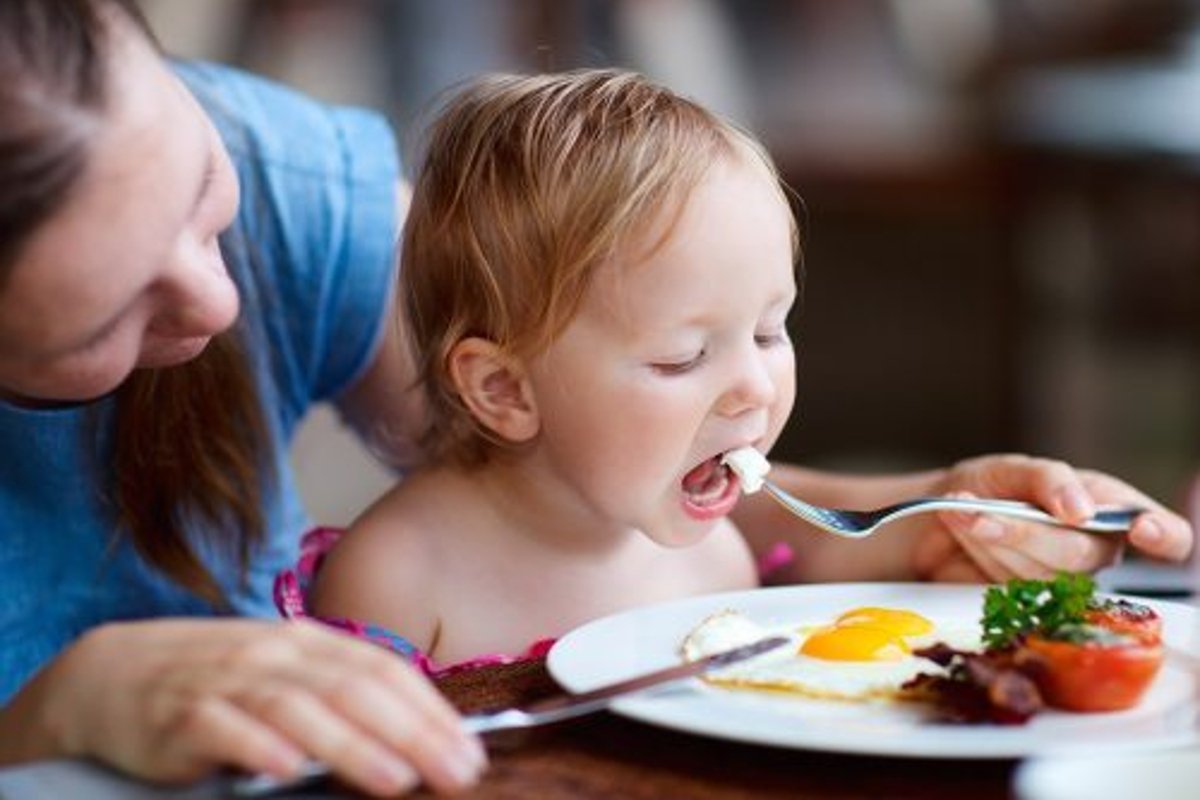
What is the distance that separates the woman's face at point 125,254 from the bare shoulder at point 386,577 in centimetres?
27

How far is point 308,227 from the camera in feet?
5.36

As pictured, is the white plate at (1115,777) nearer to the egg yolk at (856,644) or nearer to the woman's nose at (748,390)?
the egg yolk at (856,644)

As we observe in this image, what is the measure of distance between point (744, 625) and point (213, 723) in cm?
36

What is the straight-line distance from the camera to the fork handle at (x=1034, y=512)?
1259 mm

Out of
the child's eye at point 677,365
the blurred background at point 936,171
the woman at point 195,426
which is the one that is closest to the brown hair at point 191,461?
the woman at point 195,426

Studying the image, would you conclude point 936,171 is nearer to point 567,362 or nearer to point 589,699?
point 567,362

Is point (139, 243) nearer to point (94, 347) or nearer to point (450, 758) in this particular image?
point (94, 347)

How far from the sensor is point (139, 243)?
988mm

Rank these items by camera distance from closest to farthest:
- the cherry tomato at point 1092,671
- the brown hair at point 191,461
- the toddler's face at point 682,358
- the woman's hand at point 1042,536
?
the cherry tomato at point 1092,671 → the toddler's face at point 682,358 → the woman's hand at point 1042,536 → the brown hair at point 191,461

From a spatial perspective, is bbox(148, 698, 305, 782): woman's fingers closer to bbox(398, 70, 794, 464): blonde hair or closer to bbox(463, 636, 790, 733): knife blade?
bbox(463, 636, 790, 733): knife blade

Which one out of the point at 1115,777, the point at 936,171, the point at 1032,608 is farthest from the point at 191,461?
the point at 936,171

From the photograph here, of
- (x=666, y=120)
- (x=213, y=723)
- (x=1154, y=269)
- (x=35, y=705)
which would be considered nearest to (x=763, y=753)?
(x=213, y=723)

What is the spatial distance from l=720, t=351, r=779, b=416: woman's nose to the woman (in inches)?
8.1

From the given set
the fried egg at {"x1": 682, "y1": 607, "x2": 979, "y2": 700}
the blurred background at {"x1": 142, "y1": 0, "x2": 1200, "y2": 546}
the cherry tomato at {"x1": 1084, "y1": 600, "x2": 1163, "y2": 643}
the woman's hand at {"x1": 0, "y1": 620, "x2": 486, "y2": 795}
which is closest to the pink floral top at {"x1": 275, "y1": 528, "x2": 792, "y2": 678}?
the fried egg at {"x1": 682, "y1": 607, "x2": 979, "y2": 700}
